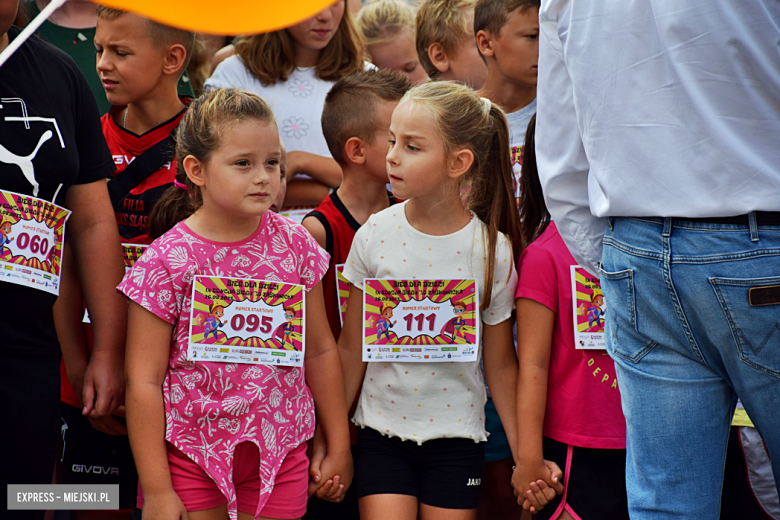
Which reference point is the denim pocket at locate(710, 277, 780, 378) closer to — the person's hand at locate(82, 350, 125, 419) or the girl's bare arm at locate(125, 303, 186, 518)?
the girl's bare arm at locate(125, 303, 186, 518)

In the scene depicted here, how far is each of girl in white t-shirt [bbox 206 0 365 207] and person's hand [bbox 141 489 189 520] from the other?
5.35 feet

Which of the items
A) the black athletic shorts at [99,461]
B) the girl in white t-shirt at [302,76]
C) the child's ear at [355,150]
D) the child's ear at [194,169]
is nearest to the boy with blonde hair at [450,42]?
the girl in white t-shirt at [302,76]

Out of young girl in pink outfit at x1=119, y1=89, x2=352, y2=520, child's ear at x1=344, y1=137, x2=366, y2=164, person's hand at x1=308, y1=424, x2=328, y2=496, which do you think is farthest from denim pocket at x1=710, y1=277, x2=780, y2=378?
child's ear at x1=344, y1=137, x2=366, y2=164

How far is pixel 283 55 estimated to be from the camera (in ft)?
11.7

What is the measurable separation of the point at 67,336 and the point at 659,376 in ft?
6.06

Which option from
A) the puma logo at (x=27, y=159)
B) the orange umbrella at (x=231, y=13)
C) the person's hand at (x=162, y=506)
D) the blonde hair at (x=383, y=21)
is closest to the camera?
the orange umbrella at (x=231, y=13)

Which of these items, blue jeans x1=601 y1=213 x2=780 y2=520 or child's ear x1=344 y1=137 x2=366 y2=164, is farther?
child's ear x1=344 y1=137 x2=366 y2=164

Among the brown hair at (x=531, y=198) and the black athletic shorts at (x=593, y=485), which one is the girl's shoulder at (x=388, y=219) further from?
the black athletic shorts at (x=593, y=485)

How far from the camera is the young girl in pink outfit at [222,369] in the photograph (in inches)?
81.7

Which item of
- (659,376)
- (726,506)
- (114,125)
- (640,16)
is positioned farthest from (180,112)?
(726,506)

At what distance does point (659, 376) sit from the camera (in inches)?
65.6

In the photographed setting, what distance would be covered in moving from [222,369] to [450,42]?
2382mm

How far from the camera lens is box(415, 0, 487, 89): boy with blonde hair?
150 inches

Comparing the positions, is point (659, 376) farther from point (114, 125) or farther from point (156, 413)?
point (114, 125)
